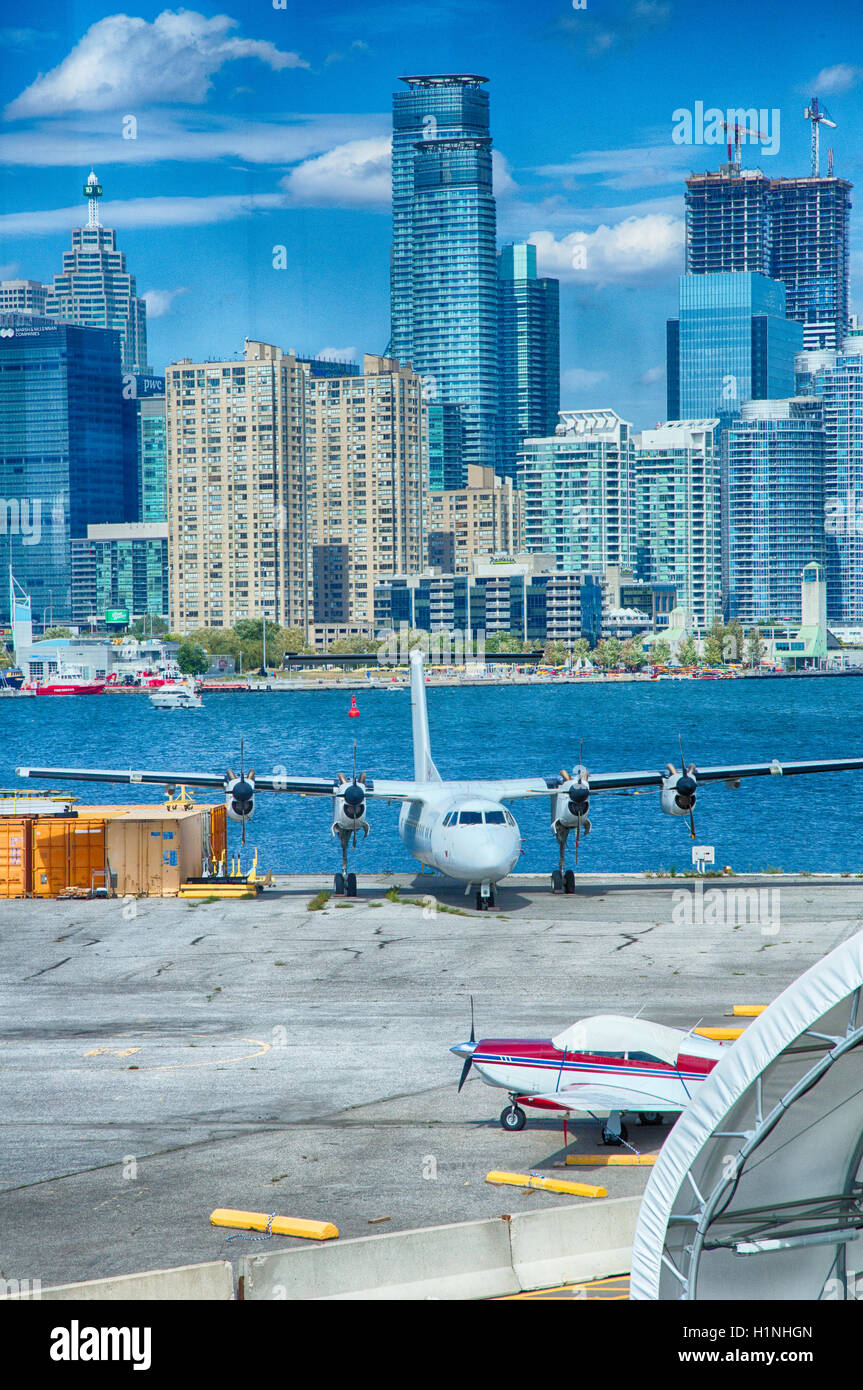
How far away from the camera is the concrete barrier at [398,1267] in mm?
15906

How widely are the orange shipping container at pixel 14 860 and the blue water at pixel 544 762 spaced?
25.8m

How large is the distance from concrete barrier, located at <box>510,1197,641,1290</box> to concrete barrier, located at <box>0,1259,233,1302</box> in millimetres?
3367

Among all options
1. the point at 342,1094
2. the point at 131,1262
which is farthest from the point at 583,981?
the point at 131,1262

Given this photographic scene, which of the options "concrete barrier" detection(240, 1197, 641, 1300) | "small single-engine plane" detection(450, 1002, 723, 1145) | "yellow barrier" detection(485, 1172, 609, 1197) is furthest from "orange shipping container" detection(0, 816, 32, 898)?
"concrete barrier" detection(240, 1197, 641, 1300)

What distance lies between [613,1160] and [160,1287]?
7755 millimetres

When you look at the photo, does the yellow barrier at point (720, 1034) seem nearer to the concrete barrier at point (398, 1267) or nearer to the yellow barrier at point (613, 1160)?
the yellow barrier at point (613, 1160)

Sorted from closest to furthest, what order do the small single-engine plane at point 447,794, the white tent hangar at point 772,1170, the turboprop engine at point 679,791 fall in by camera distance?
1. the white tent hangar at point 772,1170
2. the small single-engine plane at point 447,794
3. the turboprop engine at point 679,791

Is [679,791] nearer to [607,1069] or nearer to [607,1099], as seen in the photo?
[607,1069]

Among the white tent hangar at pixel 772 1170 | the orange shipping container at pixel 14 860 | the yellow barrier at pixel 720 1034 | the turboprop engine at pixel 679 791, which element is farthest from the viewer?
the orange shipping container at pixel 14 860

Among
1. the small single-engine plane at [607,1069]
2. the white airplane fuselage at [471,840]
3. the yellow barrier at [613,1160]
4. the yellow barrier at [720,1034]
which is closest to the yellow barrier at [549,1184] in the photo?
the yellow barrier at [613,1160]

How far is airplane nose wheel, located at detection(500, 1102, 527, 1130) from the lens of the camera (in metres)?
22.7

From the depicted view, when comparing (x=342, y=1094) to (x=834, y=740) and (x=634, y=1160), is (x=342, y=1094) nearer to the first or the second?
(x=634, y=1160)
